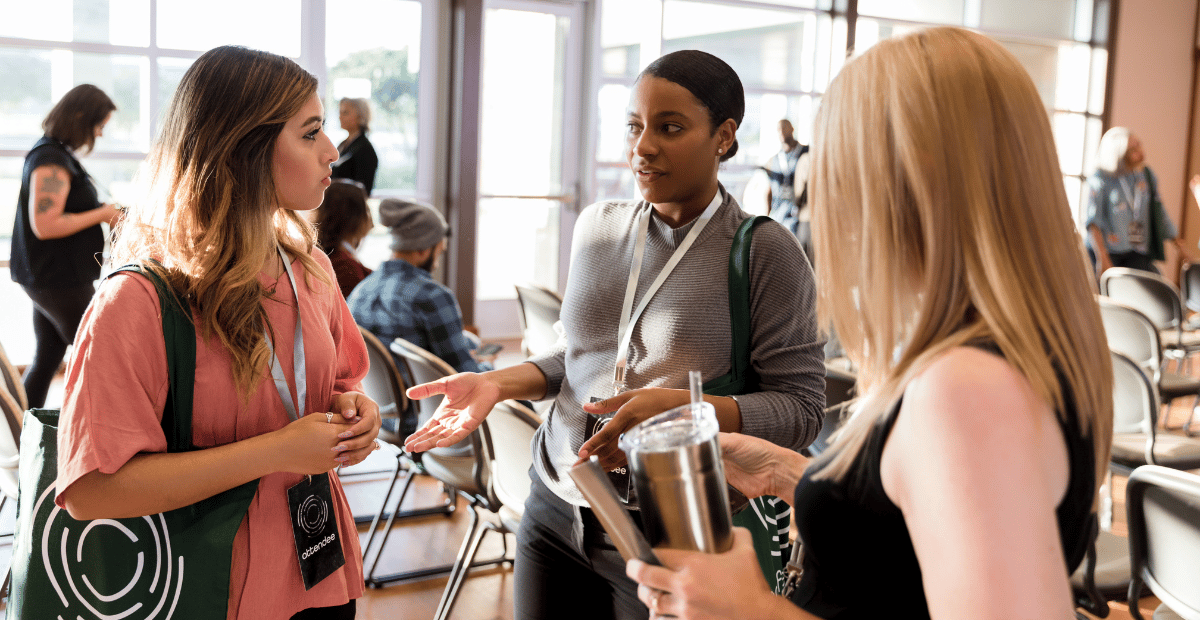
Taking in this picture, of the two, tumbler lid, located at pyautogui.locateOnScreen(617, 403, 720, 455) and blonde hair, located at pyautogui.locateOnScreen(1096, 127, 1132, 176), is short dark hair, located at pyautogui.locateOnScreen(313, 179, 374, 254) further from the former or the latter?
blonde hair, located at pyautogui.locateOnScreen(1096, 127, 1132, 176)

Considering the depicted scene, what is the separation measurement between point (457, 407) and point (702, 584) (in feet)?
2.74

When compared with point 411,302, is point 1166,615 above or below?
below

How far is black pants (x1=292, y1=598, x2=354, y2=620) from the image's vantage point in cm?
136

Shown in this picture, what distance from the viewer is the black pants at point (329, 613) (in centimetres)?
136

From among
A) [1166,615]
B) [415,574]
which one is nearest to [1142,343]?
[1166,615]

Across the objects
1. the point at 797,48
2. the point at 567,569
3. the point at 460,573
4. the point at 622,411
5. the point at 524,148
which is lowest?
the point at 460,573

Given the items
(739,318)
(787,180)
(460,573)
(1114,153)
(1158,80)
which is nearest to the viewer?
(739,318)

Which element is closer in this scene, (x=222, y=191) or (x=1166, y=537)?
(x=222, y=191)

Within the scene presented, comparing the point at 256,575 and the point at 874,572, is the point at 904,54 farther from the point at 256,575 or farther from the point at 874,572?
the point at 256,575

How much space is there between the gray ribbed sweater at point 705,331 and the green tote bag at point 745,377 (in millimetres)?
12

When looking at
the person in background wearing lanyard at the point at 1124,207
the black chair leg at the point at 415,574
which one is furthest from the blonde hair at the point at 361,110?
the person in background wearing lanyard at the point at 1124,207

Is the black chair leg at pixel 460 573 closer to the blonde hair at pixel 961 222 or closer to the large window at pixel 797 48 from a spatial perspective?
the blonde hair at pixel 961 222

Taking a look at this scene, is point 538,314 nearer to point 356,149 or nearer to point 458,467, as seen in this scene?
point 458,467

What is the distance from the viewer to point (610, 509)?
0.79 m
